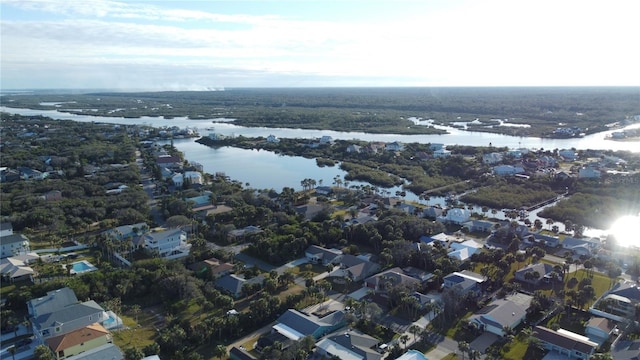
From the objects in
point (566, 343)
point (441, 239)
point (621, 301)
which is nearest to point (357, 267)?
point (441, 239)

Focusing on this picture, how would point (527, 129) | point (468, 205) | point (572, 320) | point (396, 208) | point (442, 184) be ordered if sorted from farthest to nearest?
point (527, 129) < point (442, 184) < point (468, 205) < point (396, 208) < point (572, 320)

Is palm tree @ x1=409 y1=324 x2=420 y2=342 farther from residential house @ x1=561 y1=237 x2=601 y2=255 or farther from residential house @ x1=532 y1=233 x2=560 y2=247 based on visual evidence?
residential house @ x1=532 y1=233 x2=560 y2=247

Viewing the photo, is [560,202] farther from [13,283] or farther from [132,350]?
[13,283]

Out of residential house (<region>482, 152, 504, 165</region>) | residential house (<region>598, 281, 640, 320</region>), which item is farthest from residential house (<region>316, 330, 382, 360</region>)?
residential house (<region>482, 152, 504, 165</region>)

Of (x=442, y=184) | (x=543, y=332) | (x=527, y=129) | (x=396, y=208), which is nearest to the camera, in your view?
(x=543, y=332)

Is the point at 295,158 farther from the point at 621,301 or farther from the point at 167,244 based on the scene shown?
the point at 621,301

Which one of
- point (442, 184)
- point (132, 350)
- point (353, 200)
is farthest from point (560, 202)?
point (132, 350)
